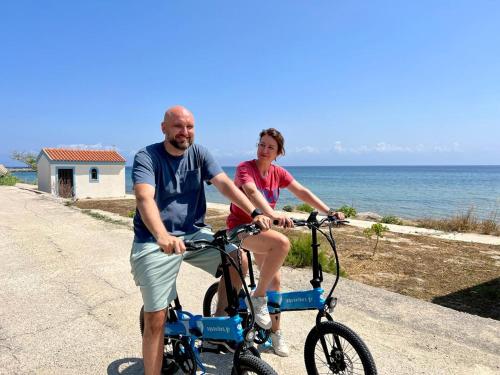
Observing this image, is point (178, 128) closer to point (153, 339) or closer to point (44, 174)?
point (153, 339)

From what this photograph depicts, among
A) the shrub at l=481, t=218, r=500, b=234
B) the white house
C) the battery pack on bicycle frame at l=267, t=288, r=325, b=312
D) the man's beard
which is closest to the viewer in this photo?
the man's beard

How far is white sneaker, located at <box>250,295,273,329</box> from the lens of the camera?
297 centimetres

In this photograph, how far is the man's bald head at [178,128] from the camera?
275 cm

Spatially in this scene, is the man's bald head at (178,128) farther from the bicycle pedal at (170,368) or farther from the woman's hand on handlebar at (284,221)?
the bicycle pedal at (170,368)

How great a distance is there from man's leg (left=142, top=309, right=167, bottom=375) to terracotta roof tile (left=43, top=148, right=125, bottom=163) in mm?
27439

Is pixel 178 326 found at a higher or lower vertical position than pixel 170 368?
higher

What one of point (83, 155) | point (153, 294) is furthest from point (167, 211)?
point (83, 155)

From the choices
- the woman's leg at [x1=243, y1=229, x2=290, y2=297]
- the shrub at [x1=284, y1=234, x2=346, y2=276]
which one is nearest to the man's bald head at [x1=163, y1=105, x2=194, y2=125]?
the woman's leg at [x1=243, y1=229, x2=290, y2=297]

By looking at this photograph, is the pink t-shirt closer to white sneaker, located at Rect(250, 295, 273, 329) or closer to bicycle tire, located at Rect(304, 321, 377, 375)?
white sneaker, located at Rect(250, 295, 273, 329)

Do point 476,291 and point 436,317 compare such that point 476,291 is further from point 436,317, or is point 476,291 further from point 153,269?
point 153,269

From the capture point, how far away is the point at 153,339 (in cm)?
262

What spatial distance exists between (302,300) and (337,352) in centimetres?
49

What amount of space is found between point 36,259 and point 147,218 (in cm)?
574

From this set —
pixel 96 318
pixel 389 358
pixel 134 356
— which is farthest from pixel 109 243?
pixel 389 358
